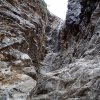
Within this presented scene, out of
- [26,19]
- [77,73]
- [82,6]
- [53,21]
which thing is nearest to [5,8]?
[26,19]

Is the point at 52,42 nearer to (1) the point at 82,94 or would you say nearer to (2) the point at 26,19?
(2) the point at 26,19

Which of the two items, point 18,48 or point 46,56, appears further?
point 46,56

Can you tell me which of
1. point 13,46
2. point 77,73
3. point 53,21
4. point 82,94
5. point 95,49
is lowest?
point 82,94

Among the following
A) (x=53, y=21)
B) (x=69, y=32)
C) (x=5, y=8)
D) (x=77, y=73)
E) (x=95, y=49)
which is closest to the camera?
(x=77, y=73)

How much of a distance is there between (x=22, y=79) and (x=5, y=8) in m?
6.43

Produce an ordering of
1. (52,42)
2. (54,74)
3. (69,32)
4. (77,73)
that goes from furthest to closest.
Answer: (52,42)
(69,32)
(54,74)
(77,73)

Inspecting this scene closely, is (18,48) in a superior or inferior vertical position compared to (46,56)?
inferior

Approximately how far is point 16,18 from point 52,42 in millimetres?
8333

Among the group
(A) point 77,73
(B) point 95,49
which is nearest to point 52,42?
(B) point 95,49

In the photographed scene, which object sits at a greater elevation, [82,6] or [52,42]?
[82,6]

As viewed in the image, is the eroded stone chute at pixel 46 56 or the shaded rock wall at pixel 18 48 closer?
the eroded stone chute at pixel 46 56

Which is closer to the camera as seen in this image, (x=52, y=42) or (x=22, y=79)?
(x=22, y=79)

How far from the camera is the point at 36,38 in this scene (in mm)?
17766

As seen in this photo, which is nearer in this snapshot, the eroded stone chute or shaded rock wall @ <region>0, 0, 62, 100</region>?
the eroded stone chute
